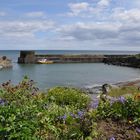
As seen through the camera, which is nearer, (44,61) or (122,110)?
(122,110)

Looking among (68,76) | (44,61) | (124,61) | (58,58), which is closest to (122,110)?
(68,76)

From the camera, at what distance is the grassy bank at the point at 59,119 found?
633 cm

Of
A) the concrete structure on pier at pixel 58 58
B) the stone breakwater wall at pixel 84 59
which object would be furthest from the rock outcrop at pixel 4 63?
the concrete structure on pier at pixel 58 58

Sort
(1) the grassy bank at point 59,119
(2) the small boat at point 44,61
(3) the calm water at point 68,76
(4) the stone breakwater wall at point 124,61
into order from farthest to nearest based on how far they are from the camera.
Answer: (2) the small boat at point 44,61, (4) the stone breakwater wall at point 124,61, (3) the calm water at point 68,76, (1) the grassy bank at point 59,119

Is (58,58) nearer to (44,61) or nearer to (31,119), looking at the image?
(44,61)

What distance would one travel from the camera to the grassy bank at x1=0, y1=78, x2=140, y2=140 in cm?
633

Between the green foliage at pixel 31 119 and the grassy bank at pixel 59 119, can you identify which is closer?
the green foliage at pixel 31 119

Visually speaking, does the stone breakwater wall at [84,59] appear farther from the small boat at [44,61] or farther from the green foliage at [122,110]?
the green foliage at [122,110]

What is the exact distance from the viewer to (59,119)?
7.89m

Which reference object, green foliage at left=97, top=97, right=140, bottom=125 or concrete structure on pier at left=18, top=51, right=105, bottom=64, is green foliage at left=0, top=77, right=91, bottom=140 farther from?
concrete structure on pier at left=18, top=51, right=105, bottom=64

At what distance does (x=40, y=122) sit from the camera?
6.97 meters

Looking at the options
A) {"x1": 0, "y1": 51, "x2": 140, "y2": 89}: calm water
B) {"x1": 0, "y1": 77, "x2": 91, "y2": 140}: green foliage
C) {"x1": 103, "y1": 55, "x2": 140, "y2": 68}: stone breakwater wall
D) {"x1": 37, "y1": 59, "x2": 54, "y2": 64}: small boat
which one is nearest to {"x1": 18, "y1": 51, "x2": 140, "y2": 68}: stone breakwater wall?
{"x1": 103, "y1": 55, "x2": 140, "y2": 68}: stone breakwater wall

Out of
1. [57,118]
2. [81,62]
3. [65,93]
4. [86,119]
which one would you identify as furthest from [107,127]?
[81,62]

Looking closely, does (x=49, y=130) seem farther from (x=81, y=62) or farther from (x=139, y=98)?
(x=81, y=62)
